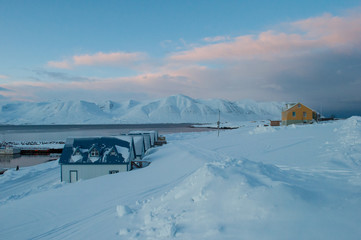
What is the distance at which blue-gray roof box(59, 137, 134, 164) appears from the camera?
72.9ft

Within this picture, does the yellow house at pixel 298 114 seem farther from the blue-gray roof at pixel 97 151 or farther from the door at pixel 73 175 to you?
the door at pixel 73 175

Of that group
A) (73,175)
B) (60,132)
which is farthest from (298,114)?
(60,132)

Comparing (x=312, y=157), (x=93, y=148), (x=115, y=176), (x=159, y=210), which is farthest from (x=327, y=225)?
(x=93, y=148)

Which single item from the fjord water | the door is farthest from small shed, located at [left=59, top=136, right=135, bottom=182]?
the fjord water

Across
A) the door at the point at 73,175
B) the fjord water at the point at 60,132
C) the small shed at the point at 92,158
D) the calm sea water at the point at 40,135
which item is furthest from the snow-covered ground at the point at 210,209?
the fjord water at the point at 60,132

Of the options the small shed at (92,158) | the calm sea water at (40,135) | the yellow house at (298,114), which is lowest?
the calm sea water at (40,135)

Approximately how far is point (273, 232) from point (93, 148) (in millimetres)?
19865

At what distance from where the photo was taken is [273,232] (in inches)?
233

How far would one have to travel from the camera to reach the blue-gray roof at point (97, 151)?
22.2 m

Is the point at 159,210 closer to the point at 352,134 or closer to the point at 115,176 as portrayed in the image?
the point at 115,176

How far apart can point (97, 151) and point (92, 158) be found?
79 cm

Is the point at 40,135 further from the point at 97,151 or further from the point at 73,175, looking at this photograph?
the point at 97,151

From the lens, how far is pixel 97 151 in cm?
2253

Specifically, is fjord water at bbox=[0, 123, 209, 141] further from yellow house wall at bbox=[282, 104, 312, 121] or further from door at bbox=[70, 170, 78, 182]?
door at bbox=[70, 170, 78, 182]
